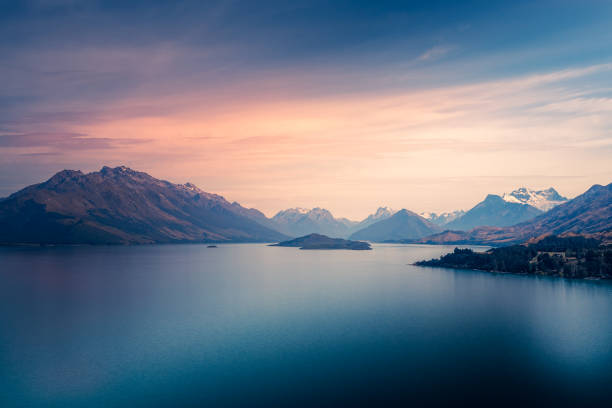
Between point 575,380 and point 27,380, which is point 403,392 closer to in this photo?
point 575,380

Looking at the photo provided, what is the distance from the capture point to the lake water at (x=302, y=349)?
187 ft

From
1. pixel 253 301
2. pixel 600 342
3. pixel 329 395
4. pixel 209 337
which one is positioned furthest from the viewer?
pixel 253 301

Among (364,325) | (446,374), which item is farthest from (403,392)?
(364,325)

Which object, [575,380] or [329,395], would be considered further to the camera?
[575,380]

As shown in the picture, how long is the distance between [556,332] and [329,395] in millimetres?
62596

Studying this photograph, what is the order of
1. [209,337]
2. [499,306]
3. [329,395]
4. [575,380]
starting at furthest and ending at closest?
[499,306] → [209,337] → [575,380] → [329,395]

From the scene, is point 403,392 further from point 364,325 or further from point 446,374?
point 364,325

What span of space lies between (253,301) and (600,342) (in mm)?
92471

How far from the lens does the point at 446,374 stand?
63250mm

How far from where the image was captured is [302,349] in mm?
77062

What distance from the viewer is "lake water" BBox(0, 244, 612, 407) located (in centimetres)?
5688

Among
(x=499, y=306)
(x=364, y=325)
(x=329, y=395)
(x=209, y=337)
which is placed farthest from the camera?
(x=499, y=306)

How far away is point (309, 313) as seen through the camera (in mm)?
111562

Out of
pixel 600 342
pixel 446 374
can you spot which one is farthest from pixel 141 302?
pixel 600 342
